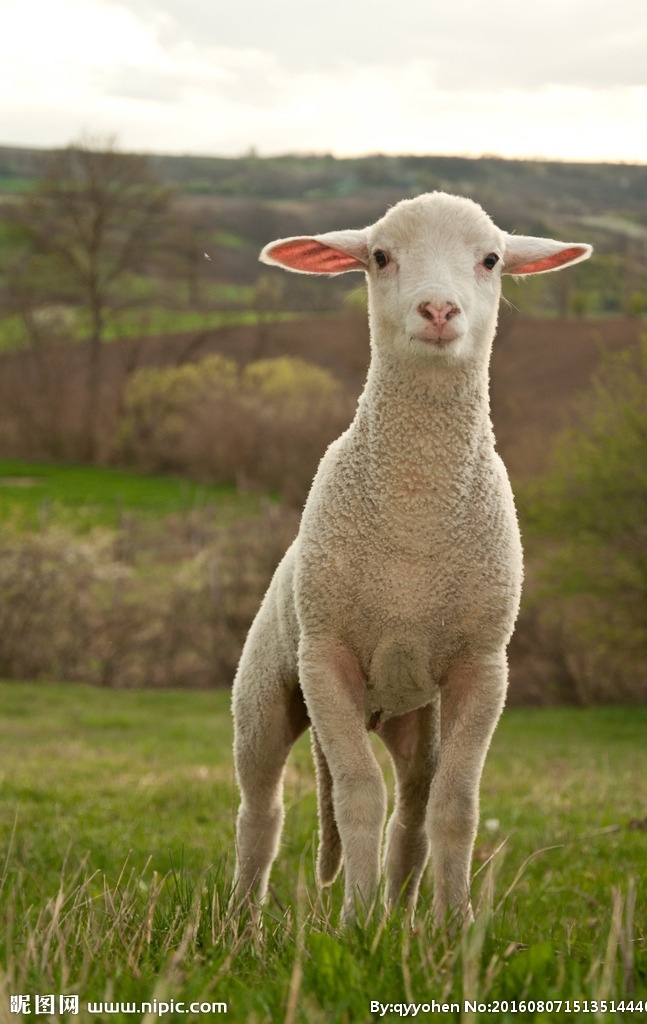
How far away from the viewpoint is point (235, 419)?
1722 inches

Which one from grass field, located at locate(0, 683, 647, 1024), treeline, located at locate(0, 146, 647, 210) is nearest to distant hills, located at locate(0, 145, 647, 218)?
treeline, located at locate(0, 146, 647, 210)

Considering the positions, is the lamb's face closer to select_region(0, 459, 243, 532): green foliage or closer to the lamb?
the lamb

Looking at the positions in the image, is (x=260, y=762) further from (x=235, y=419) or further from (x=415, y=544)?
(x=235, y=419)

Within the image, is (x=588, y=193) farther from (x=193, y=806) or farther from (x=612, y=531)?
(x=193, y=806)

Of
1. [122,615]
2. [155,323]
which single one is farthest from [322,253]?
[155,323]

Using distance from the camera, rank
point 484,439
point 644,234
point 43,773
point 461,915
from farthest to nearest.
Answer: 1. point 644,234
2. point 43,773
3. point 484,439
4. point 461,915

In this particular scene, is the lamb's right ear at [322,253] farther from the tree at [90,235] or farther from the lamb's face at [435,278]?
the tree at [90,235]

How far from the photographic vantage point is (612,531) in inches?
762

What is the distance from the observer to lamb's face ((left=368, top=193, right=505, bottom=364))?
3.42 metres

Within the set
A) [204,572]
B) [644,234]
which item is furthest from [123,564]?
[644,234]

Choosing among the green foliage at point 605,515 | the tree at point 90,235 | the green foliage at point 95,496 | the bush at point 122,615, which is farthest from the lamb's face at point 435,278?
the tree at point 90,235

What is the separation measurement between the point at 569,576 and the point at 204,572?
7.66 m

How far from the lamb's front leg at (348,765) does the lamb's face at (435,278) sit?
0.97 metres

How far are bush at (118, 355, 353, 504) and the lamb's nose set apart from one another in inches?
1201
